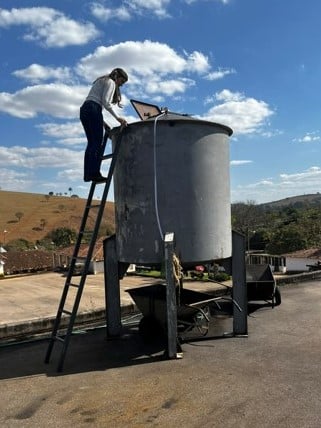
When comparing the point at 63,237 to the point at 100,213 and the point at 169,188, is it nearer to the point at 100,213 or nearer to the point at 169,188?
the point at 100,213

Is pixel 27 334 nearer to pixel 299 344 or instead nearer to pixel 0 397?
pixel 0 397

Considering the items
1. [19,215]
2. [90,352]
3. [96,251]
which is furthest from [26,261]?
[19,215]

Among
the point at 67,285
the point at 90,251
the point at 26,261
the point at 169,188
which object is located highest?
the point at 169,188

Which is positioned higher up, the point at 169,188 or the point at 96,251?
the point at 169,188

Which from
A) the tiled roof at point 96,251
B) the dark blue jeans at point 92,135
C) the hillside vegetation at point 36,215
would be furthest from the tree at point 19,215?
the dark blue jeans at point 92,135

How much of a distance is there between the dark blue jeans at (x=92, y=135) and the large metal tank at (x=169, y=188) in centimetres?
35

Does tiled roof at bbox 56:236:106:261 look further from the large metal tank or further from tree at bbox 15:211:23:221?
tree at bbox 15:211:23:221

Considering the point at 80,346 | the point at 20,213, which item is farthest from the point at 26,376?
the point at 20,213

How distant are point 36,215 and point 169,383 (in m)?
110

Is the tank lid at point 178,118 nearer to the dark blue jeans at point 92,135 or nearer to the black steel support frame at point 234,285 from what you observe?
the dark blue jeans at point 92,135

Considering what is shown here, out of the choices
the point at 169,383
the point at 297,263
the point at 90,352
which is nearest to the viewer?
the point at 169,383

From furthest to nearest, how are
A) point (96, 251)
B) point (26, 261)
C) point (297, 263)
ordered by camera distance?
1. point (297, 263)
2. point (26, 261)
3. point (96, 251)

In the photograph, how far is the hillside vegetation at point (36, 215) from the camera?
96312 millimetres

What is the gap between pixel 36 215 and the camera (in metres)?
112
